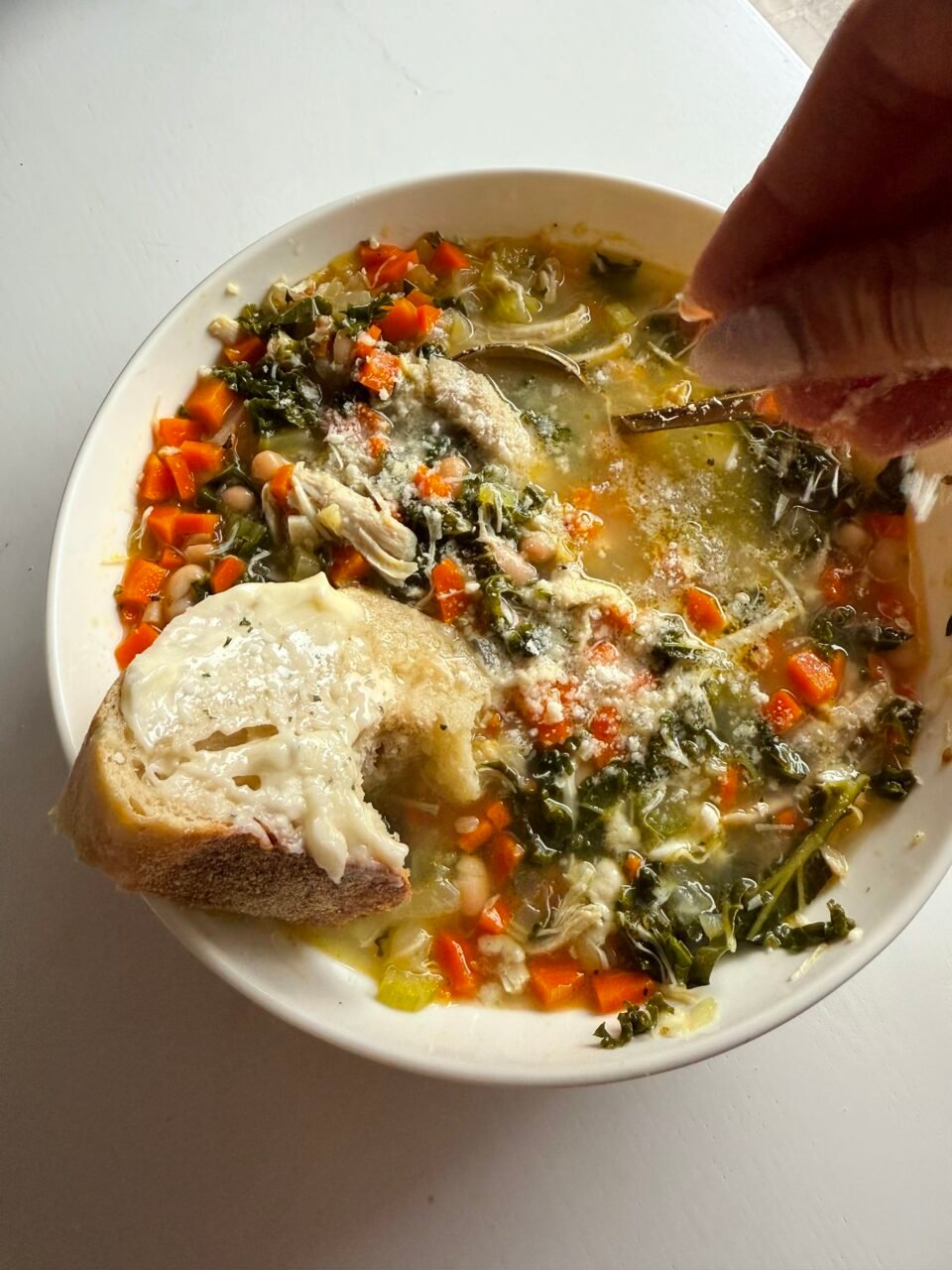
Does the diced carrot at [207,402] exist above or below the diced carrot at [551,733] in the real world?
above

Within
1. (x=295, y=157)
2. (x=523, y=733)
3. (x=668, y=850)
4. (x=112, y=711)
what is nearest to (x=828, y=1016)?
(x=668, y=850)

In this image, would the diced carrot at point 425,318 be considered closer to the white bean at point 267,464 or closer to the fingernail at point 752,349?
the white bean at point 267,464

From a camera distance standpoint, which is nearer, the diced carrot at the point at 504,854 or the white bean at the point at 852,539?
the diced carrot at the point at 504,854

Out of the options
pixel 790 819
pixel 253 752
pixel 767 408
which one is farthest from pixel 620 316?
pixel 253 752

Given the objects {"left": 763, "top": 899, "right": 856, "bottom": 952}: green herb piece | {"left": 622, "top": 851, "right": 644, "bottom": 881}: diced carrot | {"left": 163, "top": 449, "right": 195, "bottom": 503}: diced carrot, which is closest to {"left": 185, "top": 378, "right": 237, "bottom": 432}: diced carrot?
{"left": 163, "top": 449, "right": 195, "bottom": 503}: diced carrot

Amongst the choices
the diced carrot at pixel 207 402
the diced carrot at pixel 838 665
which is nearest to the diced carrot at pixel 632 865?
the diced carrot at pixel 838 665
